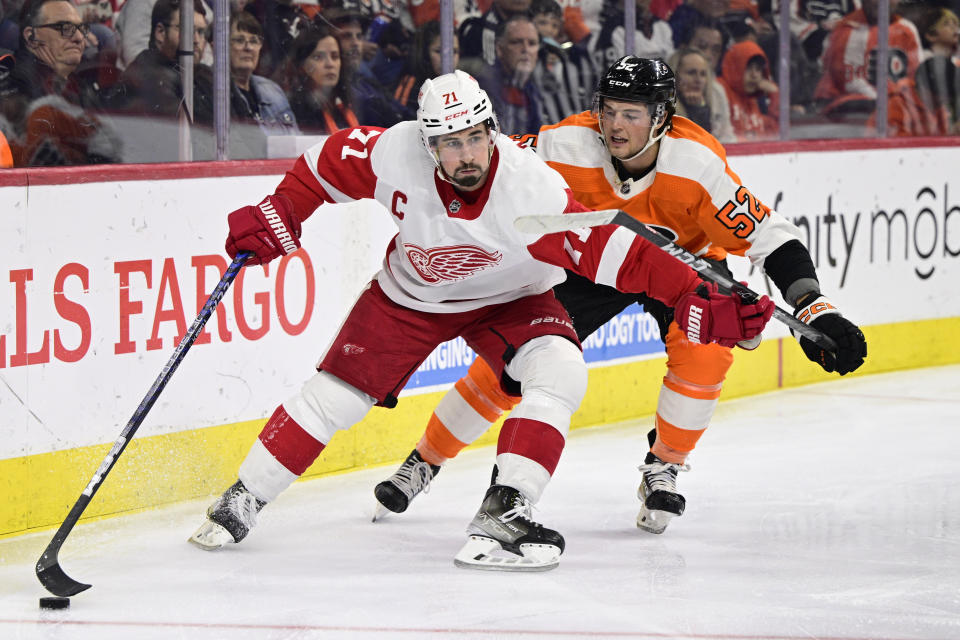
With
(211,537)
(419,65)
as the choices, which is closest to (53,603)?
(211,537)

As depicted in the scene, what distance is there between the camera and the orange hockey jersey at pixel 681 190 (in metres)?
3.38

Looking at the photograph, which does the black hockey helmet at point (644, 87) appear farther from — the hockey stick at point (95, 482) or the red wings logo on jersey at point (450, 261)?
the hockey stick at point (95, 482)

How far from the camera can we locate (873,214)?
5809mm

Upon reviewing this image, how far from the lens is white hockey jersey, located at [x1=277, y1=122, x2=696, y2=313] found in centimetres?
304

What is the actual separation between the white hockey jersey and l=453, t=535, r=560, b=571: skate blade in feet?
1.77

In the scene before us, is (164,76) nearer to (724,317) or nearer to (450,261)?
(450,261)

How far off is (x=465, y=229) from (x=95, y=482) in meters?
0.92

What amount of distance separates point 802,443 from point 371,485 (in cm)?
144

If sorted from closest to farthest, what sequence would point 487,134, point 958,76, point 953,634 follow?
point 953,634
point 487,134
point 958,76

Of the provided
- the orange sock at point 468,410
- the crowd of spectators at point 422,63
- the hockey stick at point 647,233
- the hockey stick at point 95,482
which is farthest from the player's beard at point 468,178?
the crowd of spectators at point 422,63

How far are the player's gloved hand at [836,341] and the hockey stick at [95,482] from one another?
4.09 feet

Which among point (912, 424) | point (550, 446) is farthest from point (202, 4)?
point (912, 424)

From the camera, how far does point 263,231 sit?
3170 mm

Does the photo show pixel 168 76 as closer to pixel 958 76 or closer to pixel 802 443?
pixel 802 443
